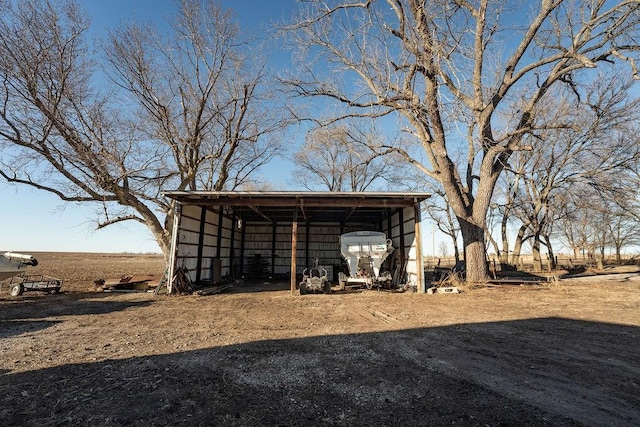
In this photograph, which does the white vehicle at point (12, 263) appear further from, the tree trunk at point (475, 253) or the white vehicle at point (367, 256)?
the tree trunk at point (475, 253)

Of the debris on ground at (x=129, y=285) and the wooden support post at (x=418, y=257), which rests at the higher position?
the wooden support post at (x=418, y=257)

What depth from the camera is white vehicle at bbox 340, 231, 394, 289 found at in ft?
41.7

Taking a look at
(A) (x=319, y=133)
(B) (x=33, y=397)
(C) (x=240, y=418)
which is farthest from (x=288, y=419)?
(A) (x=319, y=133)

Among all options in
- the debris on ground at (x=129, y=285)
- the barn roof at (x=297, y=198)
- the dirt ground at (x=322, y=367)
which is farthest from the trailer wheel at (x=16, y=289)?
the barn roof at (x=297, y=198)

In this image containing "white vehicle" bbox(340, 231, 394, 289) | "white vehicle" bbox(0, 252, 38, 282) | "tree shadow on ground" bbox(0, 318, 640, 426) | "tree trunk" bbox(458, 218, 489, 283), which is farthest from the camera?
"tree trunk" bbox(458, 218, 489, 283)

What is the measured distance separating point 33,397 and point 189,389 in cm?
152

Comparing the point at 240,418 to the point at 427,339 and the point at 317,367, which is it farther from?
the point at 427,339

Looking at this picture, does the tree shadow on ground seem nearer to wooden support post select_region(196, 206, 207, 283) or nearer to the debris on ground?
wooden support post select_region(196, 206, 207, 283)

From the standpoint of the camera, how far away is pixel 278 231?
68.5ft

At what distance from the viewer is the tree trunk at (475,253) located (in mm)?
12830

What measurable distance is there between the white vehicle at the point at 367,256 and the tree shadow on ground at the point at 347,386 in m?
7.30

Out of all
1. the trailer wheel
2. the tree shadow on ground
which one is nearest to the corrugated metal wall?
the trailer wheel

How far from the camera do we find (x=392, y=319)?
7371 millimetres

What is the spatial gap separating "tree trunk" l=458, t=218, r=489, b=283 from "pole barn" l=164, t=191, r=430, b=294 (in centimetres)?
210
